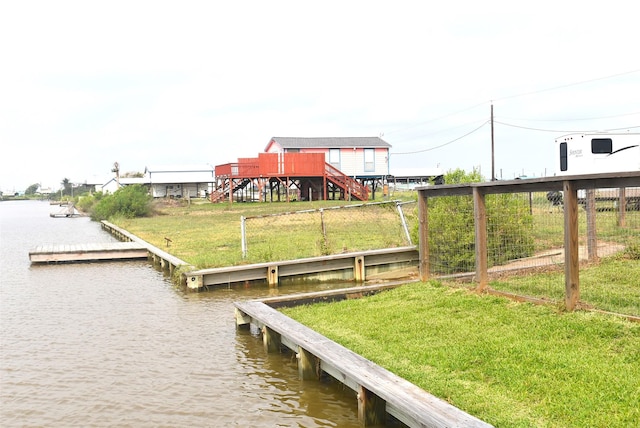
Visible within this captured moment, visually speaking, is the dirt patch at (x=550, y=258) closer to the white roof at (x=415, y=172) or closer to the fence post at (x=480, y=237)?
the fence post at (x=480, y=237)

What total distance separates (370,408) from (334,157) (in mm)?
51296

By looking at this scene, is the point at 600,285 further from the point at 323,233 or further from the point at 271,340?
the point at 323,233

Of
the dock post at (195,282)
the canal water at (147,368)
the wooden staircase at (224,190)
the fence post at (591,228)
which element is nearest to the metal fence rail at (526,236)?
the fence post at (591,228)

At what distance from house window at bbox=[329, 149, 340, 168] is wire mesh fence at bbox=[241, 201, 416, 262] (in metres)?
22.2

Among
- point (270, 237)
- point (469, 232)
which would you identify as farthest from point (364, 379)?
point (270, 237)

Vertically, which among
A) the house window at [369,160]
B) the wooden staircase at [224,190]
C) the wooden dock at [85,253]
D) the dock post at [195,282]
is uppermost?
the house window at [369,160]

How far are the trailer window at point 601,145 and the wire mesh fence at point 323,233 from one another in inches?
375

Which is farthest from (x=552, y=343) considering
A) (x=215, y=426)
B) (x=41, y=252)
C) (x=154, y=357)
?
(x=41, y=252)

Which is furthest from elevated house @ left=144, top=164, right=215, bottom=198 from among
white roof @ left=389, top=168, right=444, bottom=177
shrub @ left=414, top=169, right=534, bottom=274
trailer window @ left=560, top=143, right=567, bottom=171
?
shrub @ left=414, top=169, right=534, bottom=274

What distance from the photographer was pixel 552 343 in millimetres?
7410

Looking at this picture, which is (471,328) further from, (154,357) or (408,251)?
(408,251)

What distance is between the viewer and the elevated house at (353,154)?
2269 inches

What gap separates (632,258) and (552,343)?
19.9ft

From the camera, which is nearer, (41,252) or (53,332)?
(53,332)
